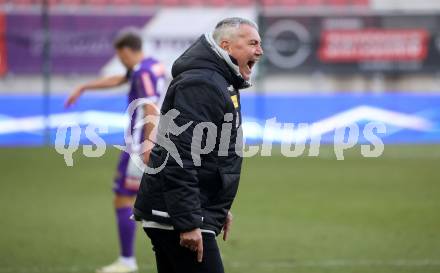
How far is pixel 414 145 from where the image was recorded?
20438mm

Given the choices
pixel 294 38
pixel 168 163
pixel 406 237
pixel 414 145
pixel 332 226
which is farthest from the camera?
pixel 294 38

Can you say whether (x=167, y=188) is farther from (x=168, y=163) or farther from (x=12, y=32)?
(x=12, y=32)

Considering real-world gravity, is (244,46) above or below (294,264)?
above

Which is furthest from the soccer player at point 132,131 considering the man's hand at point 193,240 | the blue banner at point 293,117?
the blue banner at point 293,117

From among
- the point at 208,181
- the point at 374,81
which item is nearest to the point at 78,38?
the point at 374,81

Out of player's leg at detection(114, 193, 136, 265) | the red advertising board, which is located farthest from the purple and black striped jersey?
the red advertising board

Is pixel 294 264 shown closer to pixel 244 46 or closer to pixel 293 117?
pixel 244 46

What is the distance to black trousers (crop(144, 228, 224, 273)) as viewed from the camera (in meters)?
5.23

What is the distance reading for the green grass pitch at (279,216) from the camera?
30.4ft

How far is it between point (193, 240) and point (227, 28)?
4.11 ft

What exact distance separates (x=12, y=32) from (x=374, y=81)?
872cm

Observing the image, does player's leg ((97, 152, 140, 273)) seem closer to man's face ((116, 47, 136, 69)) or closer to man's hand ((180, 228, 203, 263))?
man's face ((116, 47, 136, 69))

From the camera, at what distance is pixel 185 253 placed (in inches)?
207

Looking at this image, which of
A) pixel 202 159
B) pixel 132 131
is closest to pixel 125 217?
pixel 132 131
